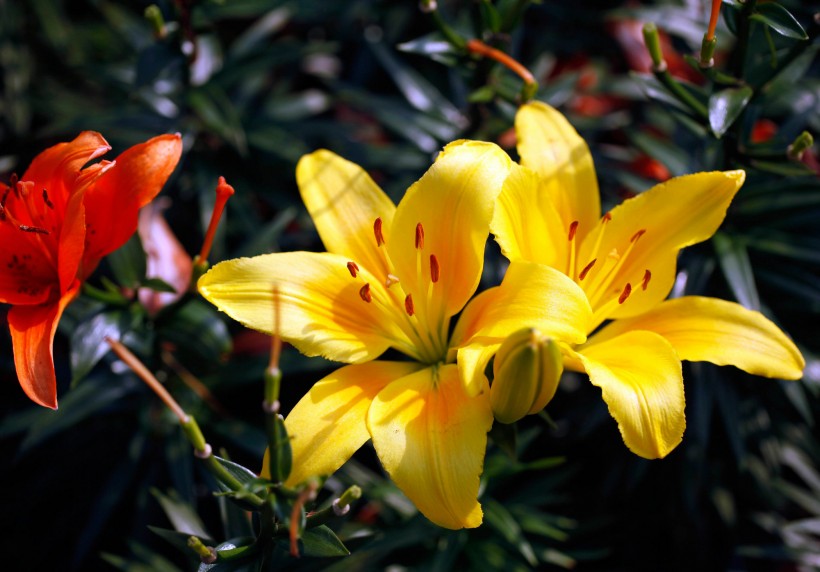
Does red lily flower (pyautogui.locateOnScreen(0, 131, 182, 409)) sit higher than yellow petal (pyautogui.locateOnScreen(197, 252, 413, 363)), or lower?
higher

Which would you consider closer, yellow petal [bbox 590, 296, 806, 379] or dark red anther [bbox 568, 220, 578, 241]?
yellow petal [bbox 590, 296, 806, 379]

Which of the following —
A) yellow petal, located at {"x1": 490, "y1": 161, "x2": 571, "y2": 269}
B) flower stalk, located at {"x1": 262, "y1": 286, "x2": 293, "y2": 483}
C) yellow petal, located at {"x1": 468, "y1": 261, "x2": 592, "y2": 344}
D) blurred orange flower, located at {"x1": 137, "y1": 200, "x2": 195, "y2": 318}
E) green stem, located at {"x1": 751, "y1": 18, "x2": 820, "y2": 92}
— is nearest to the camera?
flower stalk, located at {"x1": 262, "y1": 286, "x2": 293, "y2": 483}

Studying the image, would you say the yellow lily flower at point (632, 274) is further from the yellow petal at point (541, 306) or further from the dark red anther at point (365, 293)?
the dark red anther at point (365, 293)

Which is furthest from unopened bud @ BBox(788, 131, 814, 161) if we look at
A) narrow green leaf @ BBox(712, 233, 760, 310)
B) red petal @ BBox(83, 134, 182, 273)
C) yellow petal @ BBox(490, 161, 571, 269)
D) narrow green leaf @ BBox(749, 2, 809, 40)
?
red petal @ BBox(83, 134, 182, 273)

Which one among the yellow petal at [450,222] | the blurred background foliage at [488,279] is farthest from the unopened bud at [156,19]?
the yellow petal at [450,222]

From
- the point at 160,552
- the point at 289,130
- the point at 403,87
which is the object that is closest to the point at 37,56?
the point at 289,130

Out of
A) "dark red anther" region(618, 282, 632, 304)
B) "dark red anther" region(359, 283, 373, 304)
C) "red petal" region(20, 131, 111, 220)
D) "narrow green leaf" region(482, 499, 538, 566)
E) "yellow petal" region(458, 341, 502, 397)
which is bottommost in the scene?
"narrow green leaf" region(482, 499, 538, 566)

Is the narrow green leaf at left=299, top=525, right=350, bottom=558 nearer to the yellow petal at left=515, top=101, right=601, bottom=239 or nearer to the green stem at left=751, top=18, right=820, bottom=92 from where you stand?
the yellow petal at left=515, top=101, right=601, bottom=239
